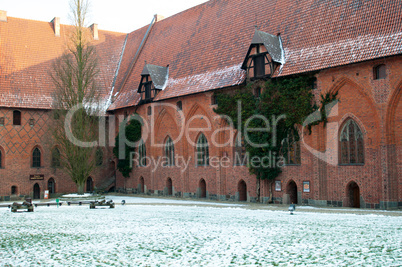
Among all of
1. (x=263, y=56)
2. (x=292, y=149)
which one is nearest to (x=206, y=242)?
(x=292, y=149)

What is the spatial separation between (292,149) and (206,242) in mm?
14858

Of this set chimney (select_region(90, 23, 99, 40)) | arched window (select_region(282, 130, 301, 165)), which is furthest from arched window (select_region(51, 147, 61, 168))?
arched window (select_region(282, 130, 301, 165))

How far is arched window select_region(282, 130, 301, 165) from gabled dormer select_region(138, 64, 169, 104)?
1267 centimetres

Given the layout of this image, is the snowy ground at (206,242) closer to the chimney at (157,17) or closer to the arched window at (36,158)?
the arched window at (36,158)

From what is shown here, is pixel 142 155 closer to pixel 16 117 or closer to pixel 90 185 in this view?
pixel 90 185

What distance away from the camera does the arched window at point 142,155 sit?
36312 mm

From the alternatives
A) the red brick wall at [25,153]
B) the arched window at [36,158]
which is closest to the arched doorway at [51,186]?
the red brick wall at [25,153]

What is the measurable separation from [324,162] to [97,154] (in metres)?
→ 19.7

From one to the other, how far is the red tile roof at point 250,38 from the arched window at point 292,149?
3692 mm

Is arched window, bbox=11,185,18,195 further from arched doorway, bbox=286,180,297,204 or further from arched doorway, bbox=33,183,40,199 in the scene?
arched doorway, bbox=286,180,297,204

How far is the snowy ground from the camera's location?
337 inches

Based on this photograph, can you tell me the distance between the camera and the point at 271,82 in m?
25.0

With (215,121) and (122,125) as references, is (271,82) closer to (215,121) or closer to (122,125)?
(215,121)

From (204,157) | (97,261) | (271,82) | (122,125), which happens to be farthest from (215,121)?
(97,261)
